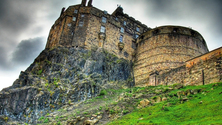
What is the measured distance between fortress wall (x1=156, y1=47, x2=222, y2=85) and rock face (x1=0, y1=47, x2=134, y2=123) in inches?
360

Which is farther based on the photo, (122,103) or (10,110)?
(10,110)

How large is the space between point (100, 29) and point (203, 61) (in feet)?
63.3

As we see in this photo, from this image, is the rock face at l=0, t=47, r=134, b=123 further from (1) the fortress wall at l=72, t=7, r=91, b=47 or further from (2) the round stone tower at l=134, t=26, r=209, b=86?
(2) the round stone tower at l=134, t=26, r=209, b=86

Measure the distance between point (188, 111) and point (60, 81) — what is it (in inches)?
753

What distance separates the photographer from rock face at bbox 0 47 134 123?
88.3 ft

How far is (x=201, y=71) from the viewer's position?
26781 millimetres

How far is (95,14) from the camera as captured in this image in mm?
40125

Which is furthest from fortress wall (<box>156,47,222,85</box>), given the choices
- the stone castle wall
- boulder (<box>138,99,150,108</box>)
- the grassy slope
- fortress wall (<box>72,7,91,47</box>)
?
fortress wall (<box>72,7,91,47</box>)

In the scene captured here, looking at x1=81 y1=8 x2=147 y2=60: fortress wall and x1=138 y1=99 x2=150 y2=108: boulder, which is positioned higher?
x1=81 y1=8 x2=147 y2=60: fortress wall

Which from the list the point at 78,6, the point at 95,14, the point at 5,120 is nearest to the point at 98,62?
the point at 95,14

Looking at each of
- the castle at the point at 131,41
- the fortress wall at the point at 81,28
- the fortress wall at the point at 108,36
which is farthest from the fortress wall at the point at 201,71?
A: the fortress wall at the point at 81,28

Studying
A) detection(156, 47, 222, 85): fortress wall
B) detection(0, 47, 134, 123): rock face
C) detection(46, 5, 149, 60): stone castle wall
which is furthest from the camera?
detection(46, 5, 149, 60): stone castle wall

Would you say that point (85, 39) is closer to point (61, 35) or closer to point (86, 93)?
point (61, 35)

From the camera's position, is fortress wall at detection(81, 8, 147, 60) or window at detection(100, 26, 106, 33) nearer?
fortress wall at detection(81, 8, 147, 60)
